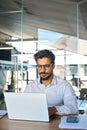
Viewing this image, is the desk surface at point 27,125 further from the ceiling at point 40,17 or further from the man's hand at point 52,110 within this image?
the ceiling at point 40,17

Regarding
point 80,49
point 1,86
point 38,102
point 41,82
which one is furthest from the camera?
point 1,86

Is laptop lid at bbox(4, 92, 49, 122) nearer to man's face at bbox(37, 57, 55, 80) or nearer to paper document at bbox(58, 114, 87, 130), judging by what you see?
paper document at bbox(58, 114, 87, 130)

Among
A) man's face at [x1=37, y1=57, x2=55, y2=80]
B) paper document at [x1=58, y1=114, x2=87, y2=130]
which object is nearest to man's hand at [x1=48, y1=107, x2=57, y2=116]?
paper document at [x1=58, y1=114, x2=87, y2=130]

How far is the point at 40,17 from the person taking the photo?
5461 mm

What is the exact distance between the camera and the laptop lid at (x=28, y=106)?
1.69m

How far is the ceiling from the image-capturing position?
5.23m

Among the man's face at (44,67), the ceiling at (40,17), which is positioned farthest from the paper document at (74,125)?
the ceiling at (40,17)

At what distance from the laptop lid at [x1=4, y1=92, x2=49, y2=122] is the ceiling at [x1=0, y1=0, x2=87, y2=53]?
12.1ft

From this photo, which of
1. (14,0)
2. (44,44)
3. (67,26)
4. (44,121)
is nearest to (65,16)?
(67,26)

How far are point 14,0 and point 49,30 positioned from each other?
0.99m

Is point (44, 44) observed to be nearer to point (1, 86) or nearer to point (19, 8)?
point (19, 8)

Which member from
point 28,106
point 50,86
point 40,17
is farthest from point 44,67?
point 40,17

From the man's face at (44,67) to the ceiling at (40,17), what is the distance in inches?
120

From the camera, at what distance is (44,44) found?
551 centimetres
